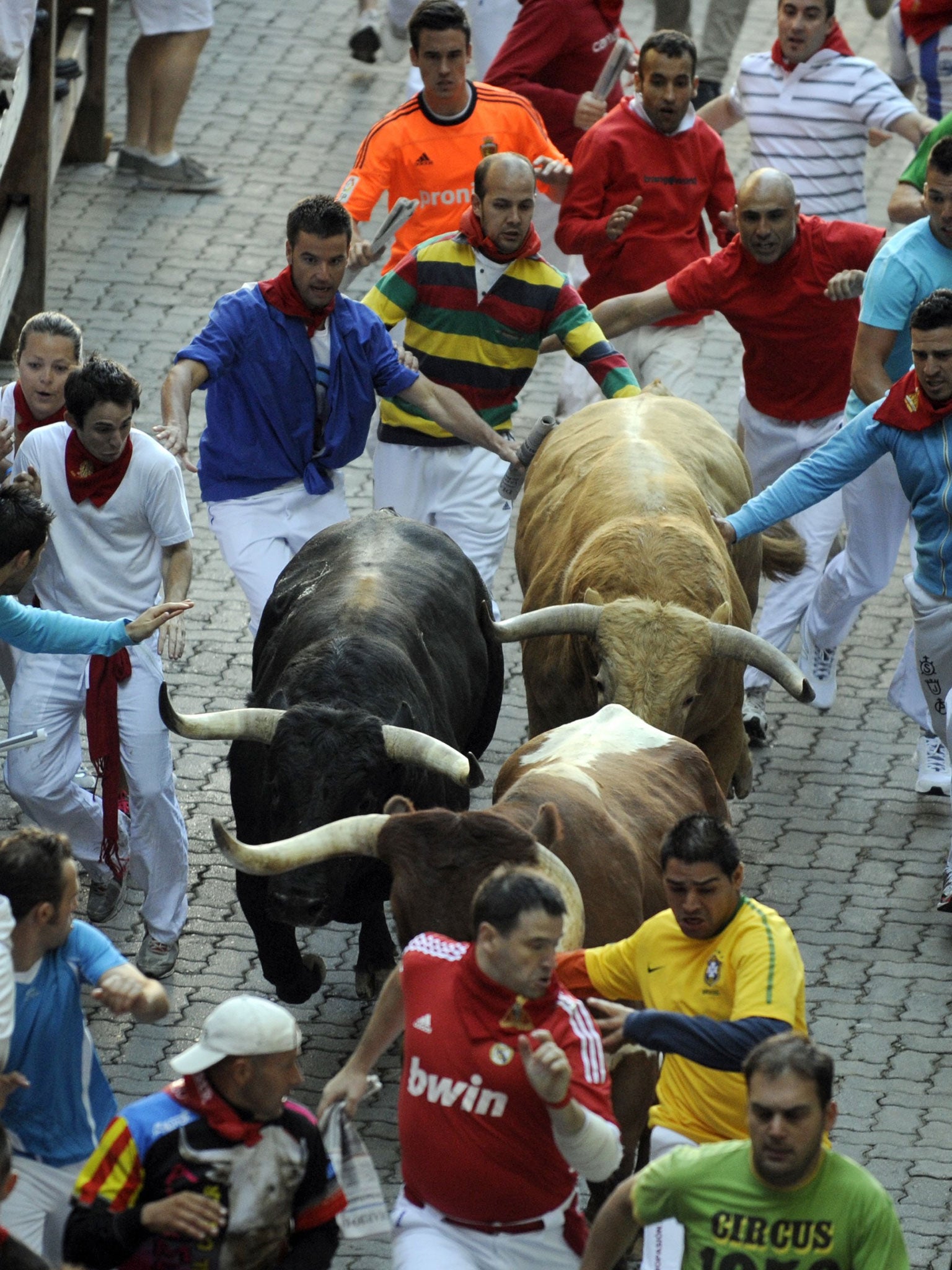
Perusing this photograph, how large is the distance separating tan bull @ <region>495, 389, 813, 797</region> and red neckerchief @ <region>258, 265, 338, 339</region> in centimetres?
136

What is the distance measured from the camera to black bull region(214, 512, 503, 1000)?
689cm

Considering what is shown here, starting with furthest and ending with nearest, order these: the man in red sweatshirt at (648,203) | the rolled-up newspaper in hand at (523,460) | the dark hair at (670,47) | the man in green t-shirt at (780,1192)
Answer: the man in red sweatshirt at (648,203) < the dark hair at (670,47) < the rolled-up newspaper in hand at (523,460) < the man in green t-shirt at (780,1192)

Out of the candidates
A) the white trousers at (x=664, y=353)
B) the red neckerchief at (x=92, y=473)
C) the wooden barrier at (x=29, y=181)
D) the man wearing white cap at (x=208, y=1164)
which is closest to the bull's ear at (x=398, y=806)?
the man wearing white cap at (x=208, y=1164)

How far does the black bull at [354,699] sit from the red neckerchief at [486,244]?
1.40m

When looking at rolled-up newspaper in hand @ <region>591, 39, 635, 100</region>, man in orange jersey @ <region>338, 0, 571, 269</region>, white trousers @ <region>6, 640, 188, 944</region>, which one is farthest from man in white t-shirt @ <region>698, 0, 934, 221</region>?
white trousers @ <region>6, 640, 188, 944</region>

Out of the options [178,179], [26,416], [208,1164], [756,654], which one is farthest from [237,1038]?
[178,179]

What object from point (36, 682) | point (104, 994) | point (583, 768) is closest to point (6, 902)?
point (104, 994)

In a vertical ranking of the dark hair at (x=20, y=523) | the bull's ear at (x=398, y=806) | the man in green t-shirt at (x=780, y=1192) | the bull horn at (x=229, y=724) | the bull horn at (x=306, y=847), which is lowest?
the bull horn at (x=229, y=724)

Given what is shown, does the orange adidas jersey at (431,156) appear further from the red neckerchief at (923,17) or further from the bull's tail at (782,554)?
the red neckerchief at (923,17)

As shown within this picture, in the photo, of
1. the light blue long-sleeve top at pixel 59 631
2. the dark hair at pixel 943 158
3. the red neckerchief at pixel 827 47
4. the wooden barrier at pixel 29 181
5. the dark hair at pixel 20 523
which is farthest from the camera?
the wooden barrier at pixel 29 181

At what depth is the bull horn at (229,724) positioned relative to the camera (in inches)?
279

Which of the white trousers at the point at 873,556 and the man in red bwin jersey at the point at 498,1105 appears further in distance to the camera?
the white trousers at the point at 873,556

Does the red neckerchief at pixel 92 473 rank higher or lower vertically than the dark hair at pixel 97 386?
lower

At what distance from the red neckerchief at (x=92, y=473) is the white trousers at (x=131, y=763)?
0.57m
